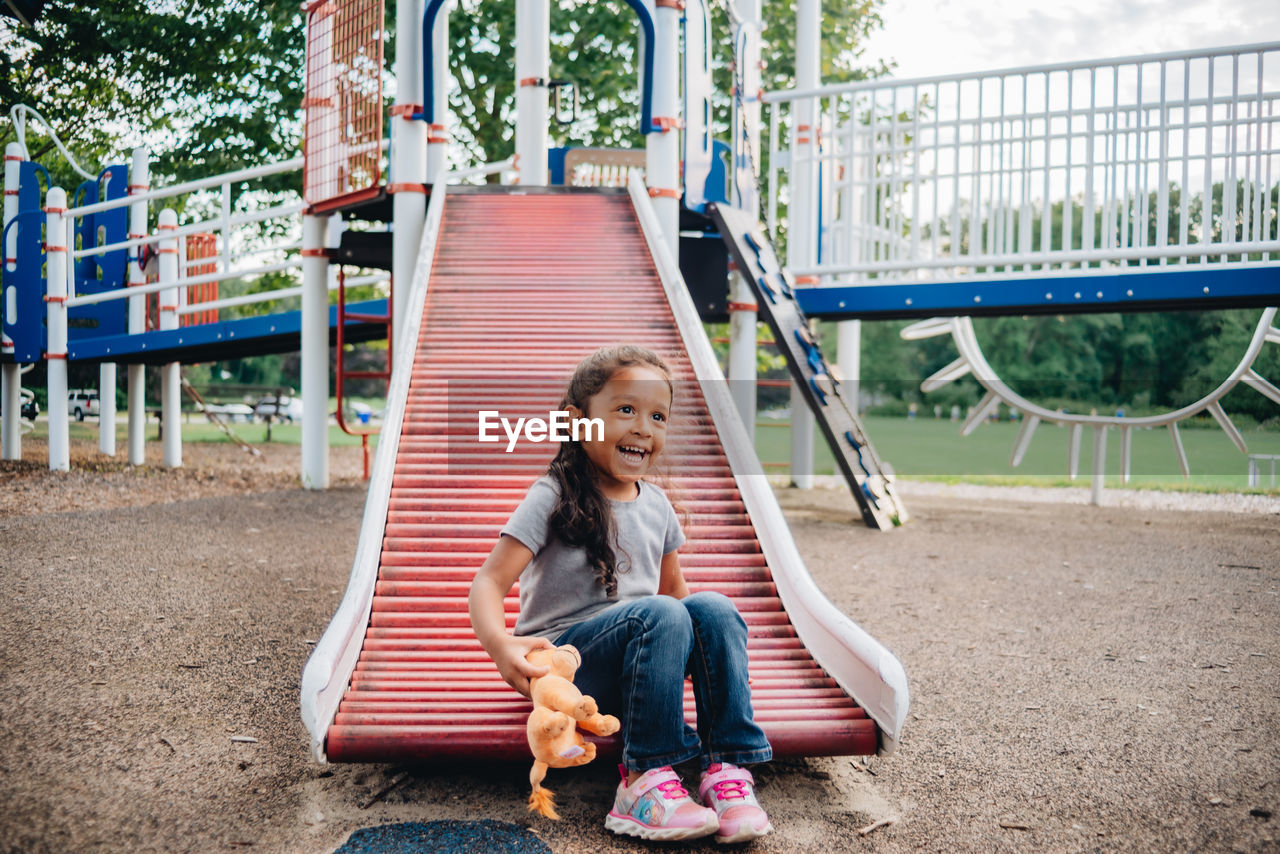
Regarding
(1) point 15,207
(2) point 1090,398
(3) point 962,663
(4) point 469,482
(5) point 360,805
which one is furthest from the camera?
(2) point 1090,398

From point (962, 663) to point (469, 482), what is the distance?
82.7 inches

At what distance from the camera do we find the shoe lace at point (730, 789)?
7.55 ft

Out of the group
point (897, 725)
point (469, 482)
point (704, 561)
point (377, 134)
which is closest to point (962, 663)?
point (704, 561)

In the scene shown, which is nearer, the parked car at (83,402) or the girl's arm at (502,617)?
the girl's arm at (502,617)

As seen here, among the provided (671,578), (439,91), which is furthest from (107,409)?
(671,578)

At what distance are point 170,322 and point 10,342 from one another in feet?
5.42

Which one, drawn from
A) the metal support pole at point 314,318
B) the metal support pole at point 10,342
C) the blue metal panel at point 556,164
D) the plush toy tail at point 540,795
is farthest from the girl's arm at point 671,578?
the metal support pole at point 10,342

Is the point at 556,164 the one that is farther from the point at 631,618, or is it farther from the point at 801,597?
the point at 631,618

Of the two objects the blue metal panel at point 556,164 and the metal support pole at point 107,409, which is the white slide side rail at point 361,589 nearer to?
the blue metal panel at point 556,164

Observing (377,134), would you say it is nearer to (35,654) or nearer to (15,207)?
(35,654)

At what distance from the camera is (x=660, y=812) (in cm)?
223

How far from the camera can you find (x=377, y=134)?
7309mm

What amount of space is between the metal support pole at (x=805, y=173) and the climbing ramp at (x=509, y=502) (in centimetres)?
179

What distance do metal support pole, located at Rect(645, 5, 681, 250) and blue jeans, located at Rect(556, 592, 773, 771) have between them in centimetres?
508
